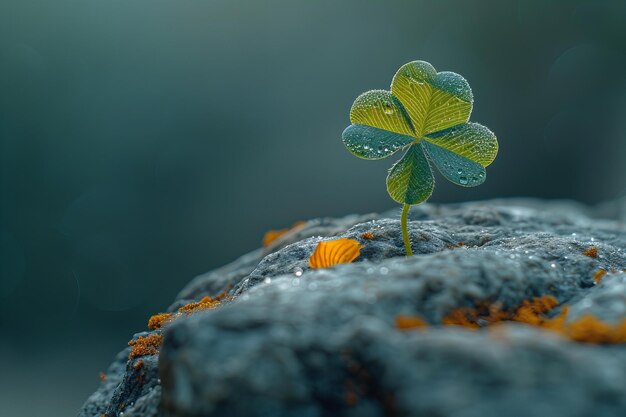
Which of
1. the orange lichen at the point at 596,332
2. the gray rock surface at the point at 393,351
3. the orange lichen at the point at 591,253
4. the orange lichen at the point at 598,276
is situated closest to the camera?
the gray rock surface at the point at 393,351

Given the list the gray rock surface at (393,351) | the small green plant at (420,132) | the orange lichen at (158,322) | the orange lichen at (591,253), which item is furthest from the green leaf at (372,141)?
the orange lichen at (158,322)

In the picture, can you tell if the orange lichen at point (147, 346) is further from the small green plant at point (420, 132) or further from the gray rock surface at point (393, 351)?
the small green plant at point (420, 132)

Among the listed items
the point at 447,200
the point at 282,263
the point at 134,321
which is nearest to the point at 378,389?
the point at 282,263

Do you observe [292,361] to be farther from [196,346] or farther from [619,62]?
[619,62]

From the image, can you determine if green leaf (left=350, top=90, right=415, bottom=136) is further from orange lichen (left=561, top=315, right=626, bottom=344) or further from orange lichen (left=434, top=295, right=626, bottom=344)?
orange lichen (left=561, top=315, right=626, bottom=344)

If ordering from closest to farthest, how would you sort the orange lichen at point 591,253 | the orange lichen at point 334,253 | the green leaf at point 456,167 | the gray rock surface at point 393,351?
the gray rock surface at point 393,351, the orange lichen at point 334,253, the orange lichen at point 591,253, the green leaf at point 456,167
